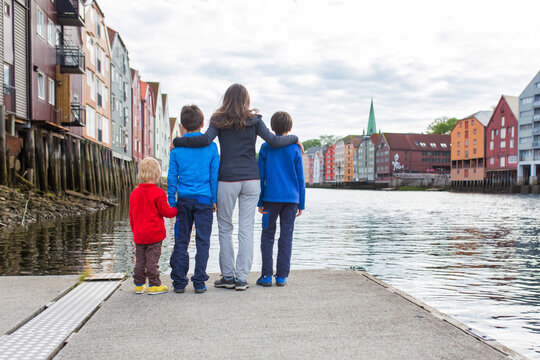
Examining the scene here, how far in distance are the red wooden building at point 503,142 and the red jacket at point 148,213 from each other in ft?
273

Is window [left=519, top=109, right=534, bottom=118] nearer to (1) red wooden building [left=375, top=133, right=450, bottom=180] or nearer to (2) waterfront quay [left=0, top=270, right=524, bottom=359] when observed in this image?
(1) red wooden building [left=375, top=133, right=450, bottom=180]

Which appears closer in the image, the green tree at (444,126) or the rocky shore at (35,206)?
the rocky shore at (35,206)

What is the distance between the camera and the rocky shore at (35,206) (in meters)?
15.6

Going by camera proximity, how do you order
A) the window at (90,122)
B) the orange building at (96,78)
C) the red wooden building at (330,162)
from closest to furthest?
the window at (90,122) → the orange building at (96,78) → the red wooden building at (330,162)

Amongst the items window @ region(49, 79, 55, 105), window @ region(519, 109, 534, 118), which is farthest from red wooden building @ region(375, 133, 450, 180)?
window @ region(49, 79, 55, 105)

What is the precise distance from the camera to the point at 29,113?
22438 mm

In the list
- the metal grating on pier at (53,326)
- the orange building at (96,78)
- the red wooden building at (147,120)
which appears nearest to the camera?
the metal grating on pier at (53,326)

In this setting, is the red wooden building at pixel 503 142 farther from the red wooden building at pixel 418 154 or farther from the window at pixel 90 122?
the window at pixel 90 122

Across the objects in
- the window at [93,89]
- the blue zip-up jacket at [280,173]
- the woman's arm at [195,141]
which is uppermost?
the window at [93,89]

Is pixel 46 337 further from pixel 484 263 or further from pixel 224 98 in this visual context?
pixel 484 263

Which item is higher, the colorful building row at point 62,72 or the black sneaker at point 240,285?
the colorful building row at point 62,72

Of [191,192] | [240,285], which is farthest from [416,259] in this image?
[191,192]

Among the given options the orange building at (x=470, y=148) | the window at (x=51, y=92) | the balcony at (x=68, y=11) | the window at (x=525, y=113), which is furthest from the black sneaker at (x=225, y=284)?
the orange building at (x=470, y=148)

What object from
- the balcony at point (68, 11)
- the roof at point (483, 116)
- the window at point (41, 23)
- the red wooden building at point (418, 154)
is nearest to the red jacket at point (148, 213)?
the window at point (41, 23)
